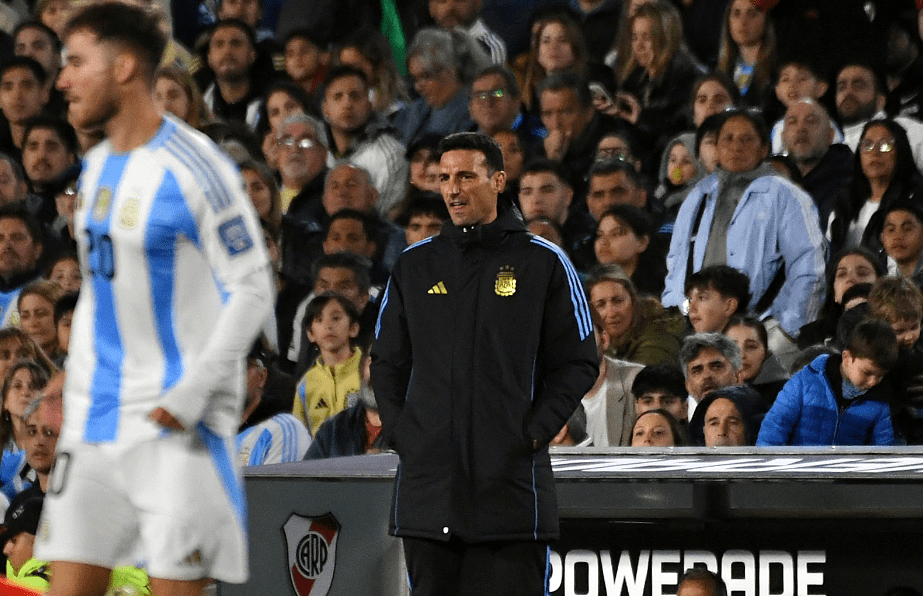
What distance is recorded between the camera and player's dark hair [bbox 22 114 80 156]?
11453mm

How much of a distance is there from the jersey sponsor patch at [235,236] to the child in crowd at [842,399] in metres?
3.87

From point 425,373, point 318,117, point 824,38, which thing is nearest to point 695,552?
point 425,373

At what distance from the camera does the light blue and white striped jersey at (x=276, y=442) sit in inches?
326

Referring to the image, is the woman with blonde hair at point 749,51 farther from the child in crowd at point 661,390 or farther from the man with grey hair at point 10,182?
the man with grey hair at point 10,182

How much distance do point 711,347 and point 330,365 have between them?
2177mm

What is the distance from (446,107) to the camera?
1095cm

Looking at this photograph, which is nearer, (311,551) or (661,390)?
(311,551)

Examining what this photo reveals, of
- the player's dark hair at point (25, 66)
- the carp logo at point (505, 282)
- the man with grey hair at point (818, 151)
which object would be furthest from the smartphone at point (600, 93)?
the carp logo at point (505, 282)

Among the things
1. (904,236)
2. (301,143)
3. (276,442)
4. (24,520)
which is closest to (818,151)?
(904,236)

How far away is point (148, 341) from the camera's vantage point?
391 cm

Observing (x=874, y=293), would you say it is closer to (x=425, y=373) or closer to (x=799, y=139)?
(x=799, y=139)

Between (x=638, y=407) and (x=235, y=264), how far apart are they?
13.8 ft

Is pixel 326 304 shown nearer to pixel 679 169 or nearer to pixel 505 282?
pixel 679 169

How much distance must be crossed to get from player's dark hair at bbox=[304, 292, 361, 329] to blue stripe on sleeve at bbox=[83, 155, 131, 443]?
4.82 m
